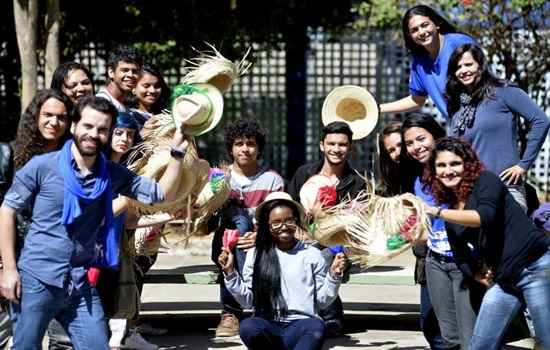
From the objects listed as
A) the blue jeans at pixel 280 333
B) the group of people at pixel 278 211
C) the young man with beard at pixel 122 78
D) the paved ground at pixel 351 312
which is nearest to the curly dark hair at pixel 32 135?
the group of people at pixel 278 211

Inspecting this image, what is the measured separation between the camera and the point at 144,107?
7.42 metres

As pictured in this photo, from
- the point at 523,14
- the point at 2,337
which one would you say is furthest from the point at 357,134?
the point at 523,14

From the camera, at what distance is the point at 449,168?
589 cm

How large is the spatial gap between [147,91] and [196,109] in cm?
186

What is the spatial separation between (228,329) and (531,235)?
2.70m

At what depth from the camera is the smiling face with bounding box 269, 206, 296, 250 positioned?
675cm

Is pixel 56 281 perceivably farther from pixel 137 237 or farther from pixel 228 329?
pixel 228 329

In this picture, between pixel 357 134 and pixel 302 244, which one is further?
pixel 357 134

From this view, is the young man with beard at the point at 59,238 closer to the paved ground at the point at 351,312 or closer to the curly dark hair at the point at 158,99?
the curly dark hair at the point at 158,99

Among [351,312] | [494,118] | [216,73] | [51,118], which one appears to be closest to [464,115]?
[494,118]

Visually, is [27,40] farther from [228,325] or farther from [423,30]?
[423,30]

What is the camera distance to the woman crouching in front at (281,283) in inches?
264

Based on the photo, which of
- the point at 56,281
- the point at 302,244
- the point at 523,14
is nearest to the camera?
the point at 56,281

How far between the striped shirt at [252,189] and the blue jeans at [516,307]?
2098mm
